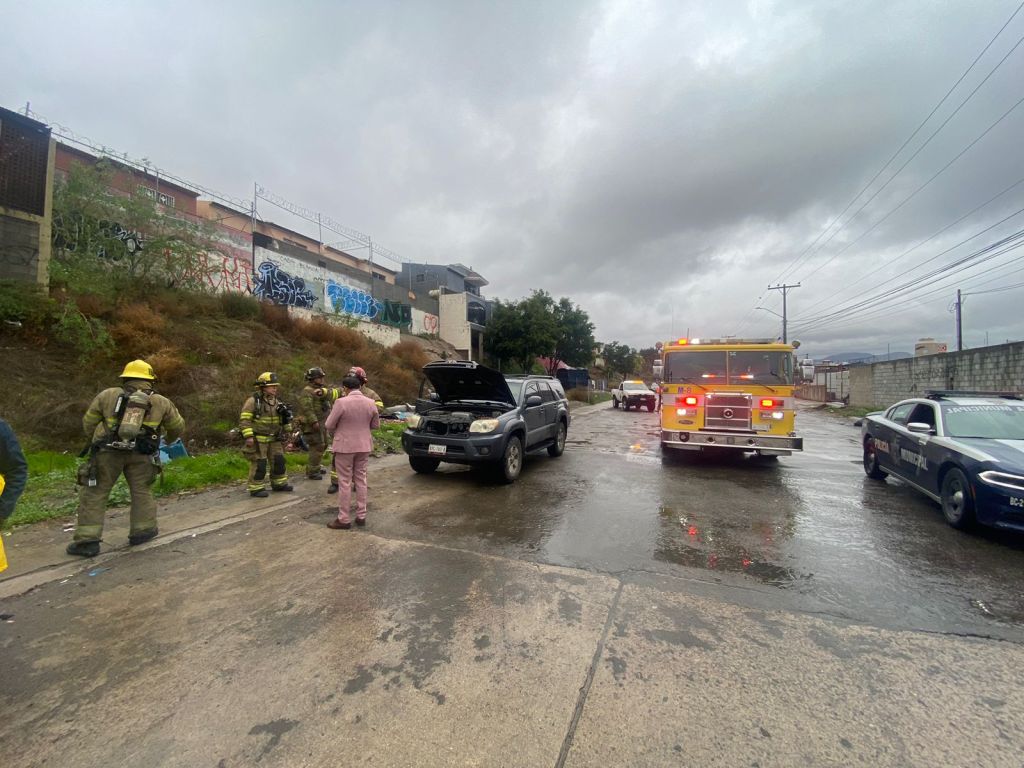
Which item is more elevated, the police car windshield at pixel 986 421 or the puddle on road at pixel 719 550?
the police car windshield at pixel 986 421

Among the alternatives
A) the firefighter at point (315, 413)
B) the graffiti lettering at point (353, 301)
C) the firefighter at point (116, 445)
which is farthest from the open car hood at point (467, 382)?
the graffiti lettering at point (353, 301)

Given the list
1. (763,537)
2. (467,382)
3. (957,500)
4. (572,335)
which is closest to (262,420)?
(467,382)

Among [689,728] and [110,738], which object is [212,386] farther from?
[689,728]

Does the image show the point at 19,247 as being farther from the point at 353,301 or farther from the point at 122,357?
the point at 353,301

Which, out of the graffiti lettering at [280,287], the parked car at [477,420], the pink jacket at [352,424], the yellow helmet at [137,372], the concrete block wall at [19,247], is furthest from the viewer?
the graffiti lettering at [280,287]

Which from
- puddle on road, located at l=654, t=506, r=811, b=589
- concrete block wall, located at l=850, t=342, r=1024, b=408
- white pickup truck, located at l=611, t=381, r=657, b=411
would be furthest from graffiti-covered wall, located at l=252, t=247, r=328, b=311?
concrete block wall, located at l=850, t=342, r=1024, b=408

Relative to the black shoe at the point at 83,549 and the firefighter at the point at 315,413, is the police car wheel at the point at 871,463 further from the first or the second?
the black shoe at the point at 83,549

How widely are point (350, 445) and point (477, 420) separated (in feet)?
7.86

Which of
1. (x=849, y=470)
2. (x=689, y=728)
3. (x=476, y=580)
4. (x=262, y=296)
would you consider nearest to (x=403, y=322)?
(x=262, y=296)

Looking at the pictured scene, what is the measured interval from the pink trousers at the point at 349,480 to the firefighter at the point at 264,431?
5.64 ft

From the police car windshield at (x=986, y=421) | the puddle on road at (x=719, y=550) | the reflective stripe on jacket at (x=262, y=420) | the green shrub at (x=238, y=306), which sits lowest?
the puddle on road at (x=719, y=550)

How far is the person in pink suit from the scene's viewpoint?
5.12 m

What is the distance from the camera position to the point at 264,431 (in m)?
6.32

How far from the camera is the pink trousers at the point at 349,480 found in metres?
5.13
